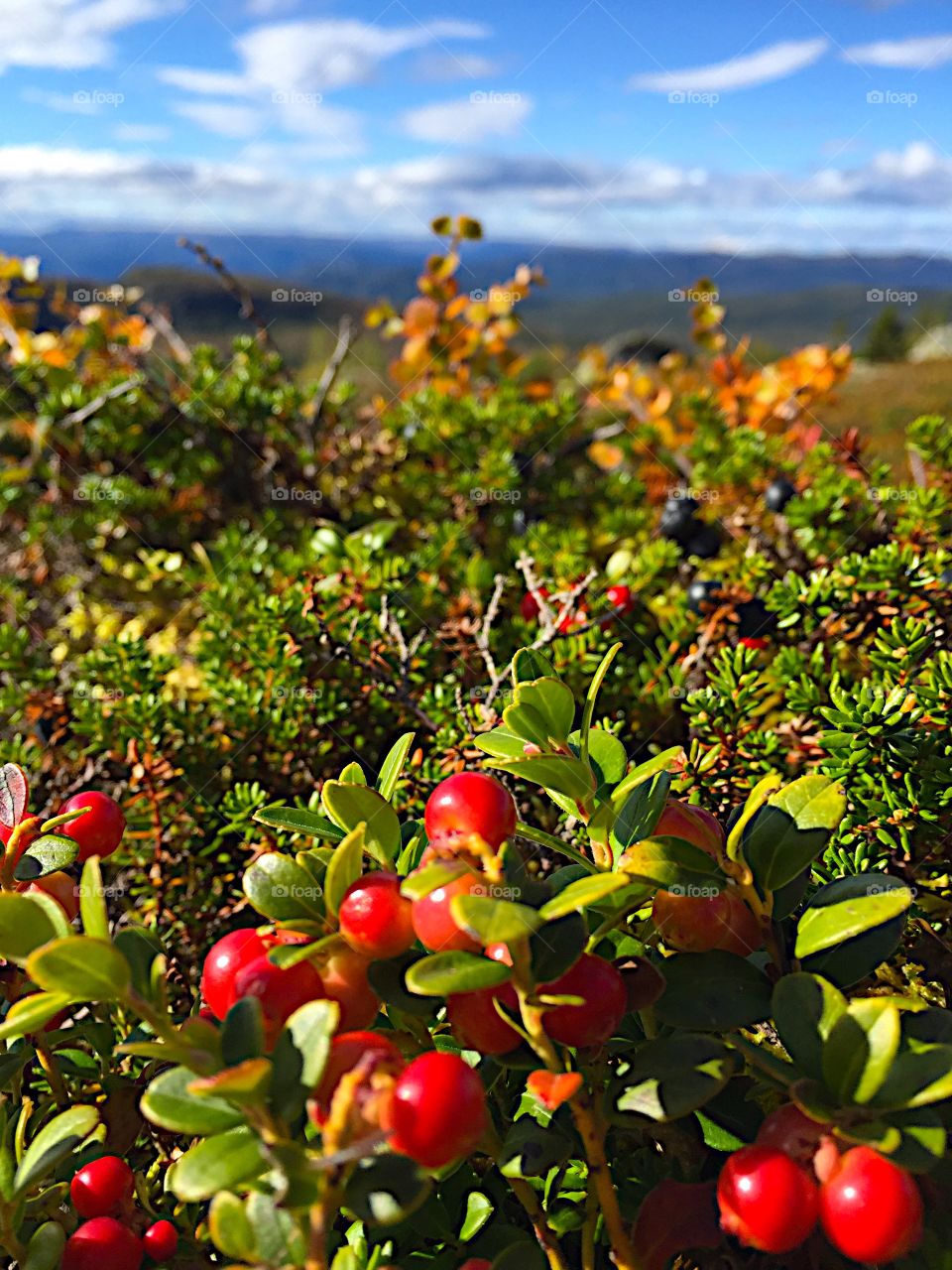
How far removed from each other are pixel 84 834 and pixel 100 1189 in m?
0.29

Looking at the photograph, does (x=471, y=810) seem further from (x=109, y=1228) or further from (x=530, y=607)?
(x=530, y=607)

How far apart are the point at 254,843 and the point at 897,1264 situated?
88 cm

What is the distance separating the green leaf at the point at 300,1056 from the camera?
0.52m

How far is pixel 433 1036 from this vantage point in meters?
0.73

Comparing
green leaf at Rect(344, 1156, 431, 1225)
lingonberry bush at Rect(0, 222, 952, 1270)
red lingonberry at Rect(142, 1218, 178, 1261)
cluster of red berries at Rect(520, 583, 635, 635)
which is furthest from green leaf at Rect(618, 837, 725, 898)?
cluster of red berries at Rect(520, 583, 635, 635)

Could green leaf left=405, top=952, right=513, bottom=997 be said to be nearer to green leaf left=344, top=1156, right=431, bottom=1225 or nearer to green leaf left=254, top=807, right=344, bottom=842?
green leaf left=344, top=1156, right=431, bottom=1225

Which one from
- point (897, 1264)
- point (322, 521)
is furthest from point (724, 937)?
point (322, 521)

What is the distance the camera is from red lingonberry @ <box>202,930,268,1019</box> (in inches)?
25.6

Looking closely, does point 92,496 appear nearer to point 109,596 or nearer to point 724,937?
point 109,596

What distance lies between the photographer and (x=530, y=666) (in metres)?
0.84

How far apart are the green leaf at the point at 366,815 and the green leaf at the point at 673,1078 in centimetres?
23

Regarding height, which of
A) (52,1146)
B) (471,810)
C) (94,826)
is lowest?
(52,1146)

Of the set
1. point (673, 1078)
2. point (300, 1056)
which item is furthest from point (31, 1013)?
point (673, 1078)

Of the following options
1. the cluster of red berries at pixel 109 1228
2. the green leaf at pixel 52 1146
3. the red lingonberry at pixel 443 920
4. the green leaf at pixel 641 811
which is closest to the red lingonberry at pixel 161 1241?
the cluster of red berries at pixel 109 1228
